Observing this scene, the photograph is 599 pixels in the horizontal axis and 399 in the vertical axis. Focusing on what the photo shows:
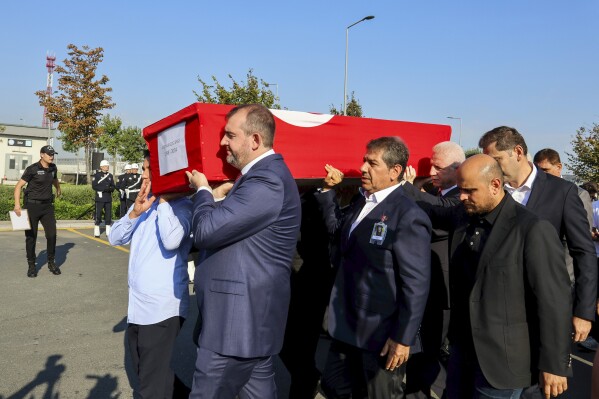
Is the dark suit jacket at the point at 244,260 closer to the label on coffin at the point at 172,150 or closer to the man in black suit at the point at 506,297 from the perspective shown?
the label on coffin at the point at 172,150

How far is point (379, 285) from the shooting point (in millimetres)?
2920

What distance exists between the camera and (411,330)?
278 centimetres

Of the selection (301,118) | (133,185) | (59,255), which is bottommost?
(59,255)

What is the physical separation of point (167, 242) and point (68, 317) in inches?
158

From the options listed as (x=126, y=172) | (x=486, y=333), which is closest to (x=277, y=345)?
(x=486, y=333)

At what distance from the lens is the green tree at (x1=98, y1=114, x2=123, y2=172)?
40359mm

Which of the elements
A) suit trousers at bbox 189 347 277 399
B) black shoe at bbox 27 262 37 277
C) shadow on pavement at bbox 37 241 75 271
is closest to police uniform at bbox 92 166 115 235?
shadow on pavement at bbox 37 241 75 271

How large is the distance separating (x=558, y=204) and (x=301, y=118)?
1.74m

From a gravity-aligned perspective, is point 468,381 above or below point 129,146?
below

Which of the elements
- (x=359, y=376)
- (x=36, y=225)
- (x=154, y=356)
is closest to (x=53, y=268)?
(x=36, y=225)

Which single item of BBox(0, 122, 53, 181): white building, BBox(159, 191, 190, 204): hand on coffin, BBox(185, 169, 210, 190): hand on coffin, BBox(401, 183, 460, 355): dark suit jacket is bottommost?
BBox(401, 183, 460, 355): dark suit jacket

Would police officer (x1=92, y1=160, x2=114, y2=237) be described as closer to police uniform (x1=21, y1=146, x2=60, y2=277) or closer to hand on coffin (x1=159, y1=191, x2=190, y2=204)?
police uniform (x1=21, y1=146, x2=60, y2=277)

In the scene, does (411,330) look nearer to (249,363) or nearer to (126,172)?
(249,363)

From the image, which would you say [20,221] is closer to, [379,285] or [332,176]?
[332,176]
